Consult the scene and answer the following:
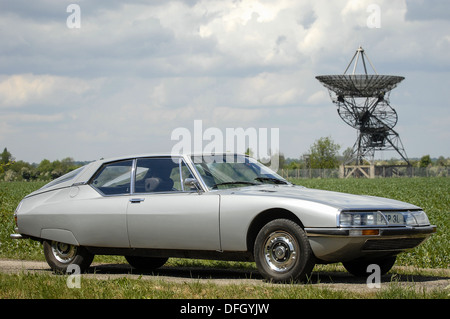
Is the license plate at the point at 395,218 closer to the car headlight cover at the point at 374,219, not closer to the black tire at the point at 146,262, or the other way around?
the car headlight cover at the point at 374,219

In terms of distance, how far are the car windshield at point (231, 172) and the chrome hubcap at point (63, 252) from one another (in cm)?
225

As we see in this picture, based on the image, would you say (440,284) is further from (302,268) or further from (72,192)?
(72,192)

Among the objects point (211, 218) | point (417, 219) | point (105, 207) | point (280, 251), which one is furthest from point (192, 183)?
point (417, 219)

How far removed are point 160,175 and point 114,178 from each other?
806 mm

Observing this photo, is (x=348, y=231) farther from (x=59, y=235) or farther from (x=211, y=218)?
(x=59, y=235)

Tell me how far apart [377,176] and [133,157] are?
95.6 meters

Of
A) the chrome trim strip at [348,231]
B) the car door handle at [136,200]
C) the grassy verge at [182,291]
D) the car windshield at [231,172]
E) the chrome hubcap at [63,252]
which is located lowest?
the grassy verge at [182,291]

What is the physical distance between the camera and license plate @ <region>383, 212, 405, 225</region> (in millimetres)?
8148

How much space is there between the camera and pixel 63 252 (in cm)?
1023

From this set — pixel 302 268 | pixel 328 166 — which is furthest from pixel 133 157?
pixel 328 166

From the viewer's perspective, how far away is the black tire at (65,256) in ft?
32.8

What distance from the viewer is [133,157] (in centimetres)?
1005

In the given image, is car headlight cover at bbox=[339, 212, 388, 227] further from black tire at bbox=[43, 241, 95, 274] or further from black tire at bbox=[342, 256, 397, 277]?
black tire at bbox=[43, 241, 95, 274]

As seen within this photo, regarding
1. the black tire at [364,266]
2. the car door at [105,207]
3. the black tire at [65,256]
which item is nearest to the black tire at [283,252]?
the black tire at [364,266]
